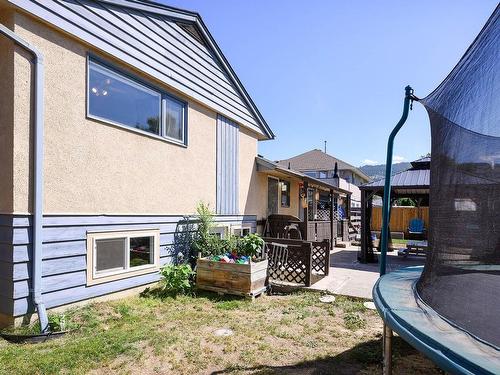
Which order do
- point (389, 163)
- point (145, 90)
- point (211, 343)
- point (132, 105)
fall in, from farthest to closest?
point (145, 90), point (132, 105), point (211, 343), point (389, 163)

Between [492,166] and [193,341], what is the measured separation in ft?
12.8

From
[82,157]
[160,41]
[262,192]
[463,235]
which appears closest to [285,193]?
[262,192]

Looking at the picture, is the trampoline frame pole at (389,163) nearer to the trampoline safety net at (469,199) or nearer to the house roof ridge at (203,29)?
the trampoline safety net at (469,199)

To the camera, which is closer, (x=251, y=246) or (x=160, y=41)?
(x=160, y=41)

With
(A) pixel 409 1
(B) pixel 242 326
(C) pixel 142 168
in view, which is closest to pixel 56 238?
(C) pixel 142 168

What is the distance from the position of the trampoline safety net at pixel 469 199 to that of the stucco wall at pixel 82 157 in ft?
16.5

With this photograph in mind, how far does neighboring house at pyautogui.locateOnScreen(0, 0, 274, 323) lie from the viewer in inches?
175

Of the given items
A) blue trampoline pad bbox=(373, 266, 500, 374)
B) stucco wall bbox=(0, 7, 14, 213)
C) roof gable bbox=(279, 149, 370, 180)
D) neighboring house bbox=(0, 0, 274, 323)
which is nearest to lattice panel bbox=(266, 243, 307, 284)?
neighboring house bbox=(0, 0, 274, 323)

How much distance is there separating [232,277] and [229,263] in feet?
0.94

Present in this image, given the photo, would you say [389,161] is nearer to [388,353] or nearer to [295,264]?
[388,353]

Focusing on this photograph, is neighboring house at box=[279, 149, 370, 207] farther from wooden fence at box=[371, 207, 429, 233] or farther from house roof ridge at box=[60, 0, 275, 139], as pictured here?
house roof ridge at box=[60, 0, 275, 139]

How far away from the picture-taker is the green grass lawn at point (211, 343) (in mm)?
3535

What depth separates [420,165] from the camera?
12797 mm

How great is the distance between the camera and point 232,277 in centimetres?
638
